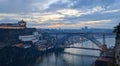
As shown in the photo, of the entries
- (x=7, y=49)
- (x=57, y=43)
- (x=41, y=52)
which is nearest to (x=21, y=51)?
(x=7, y=49)

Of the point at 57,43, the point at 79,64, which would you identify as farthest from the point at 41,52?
the point at 79,64

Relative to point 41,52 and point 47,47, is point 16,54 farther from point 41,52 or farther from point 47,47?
point 47,47

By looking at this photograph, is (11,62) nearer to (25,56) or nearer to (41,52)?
(25,56)

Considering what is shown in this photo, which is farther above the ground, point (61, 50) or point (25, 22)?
point (25, 22)

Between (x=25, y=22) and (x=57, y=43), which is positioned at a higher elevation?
(x=25, y=22)

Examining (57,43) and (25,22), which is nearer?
(57,43)

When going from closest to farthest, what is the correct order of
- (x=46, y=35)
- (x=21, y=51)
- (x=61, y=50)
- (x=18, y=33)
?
(x=21, y=51), (x=18, y=33), (x=61, y=50), (x=46, y=35)

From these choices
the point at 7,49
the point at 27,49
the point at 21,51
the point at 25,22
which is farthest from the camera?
the point at 25,22

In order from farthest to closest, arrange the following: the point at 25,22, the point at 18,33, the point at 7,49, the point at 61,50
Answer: the point at 25,22
the point at 61,50
the point at 18,33
the point at 7,49

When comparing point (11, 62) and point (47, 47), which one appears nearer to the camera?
point (11, 62)
